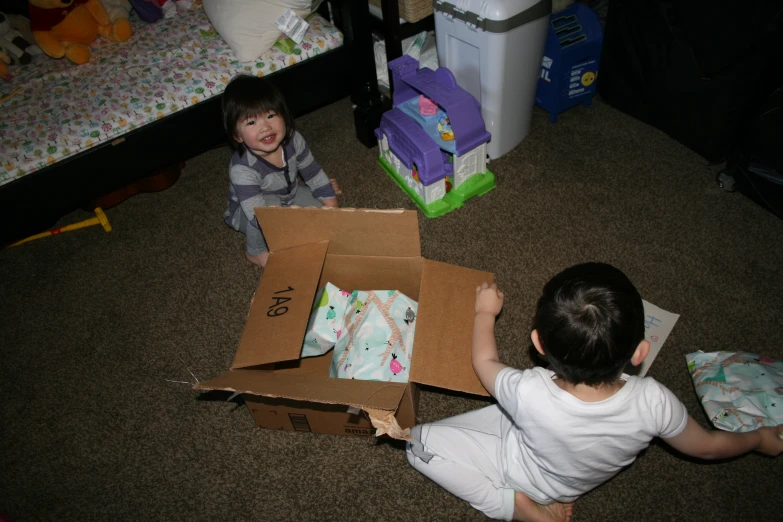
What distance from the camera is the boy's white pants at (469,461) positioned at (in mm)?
1024

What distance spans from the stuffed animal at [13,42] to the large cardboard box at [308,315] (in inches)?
58.1

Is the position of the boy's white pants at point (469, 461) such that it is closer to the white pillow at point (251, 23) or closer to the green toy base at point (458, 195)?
the green toy base at point (458, 195)

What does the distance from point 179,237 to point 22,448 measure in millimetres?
755

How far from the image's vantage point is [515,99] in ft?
5.62

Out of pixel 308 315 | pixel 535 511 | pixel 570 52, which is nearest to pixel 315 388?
pixel 308 315

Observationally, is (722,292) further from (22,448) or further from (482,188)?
(22,448)

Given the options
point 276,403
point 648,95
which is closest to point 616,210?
point 648,95

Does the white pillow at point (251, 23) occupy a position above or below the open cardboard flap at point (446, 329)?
above

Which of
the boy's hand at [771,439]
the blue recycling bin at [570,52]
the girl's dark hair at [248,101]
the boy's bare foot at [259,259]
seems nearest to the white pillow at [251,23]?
the girl's dark hair at [248,101]

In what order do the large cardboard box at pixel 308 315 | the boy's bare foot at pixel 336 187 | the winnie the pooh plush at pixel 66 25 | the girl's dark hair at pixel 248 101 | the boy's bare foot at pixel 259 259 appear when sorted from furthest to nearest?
1. the winnie the pooh plush at pixel 66 25
2. the boy's bare foot at pixel 336 187
3. the boy's bare foot at pixel 259 259
4. the girl's dark hair at pixel 248 101
5. the large cardboard box at pixel 308 315

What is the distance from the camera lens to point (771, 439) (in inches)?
42.4

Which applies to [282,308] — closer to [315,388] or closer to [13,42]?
[315,388]

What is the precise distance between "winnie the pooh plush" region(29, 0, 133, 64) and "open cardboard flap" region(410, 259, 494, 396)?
1.65m

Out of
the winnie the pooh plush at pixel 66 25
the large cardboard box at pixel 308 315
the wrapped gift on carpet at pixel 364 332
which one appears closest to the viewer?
the large cardboard box at pixel 308 315
